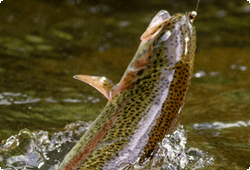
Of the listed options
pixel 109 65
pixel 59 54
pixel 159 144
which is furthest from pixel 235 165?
pixel 59 54

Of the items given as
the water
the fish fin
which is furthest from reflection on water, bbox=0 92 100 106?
the fish fin

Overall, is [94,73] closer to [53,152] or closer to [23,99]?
[23,99]

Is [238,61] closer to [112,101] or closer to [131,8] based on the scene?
[131,8]

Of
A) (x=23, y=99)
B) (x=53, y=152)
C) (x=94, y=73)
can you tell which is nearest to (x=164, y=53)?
(x=53, y=152)

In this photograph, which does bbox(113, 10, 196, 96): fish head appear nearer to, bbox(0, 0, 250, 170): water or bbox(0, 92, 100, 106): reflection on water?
bbox(0, 0, 250, 170): water

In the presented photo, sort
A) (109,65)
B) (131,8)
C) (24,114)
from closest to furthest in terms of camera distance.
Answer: (24,114), (109,65), (131,8)

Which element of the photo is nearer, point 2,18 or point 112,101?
point 112,101

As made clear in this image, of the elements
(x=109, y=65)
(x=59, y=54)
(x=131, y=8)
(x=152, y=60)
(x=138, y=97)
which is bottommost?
(x=138, y=97)
